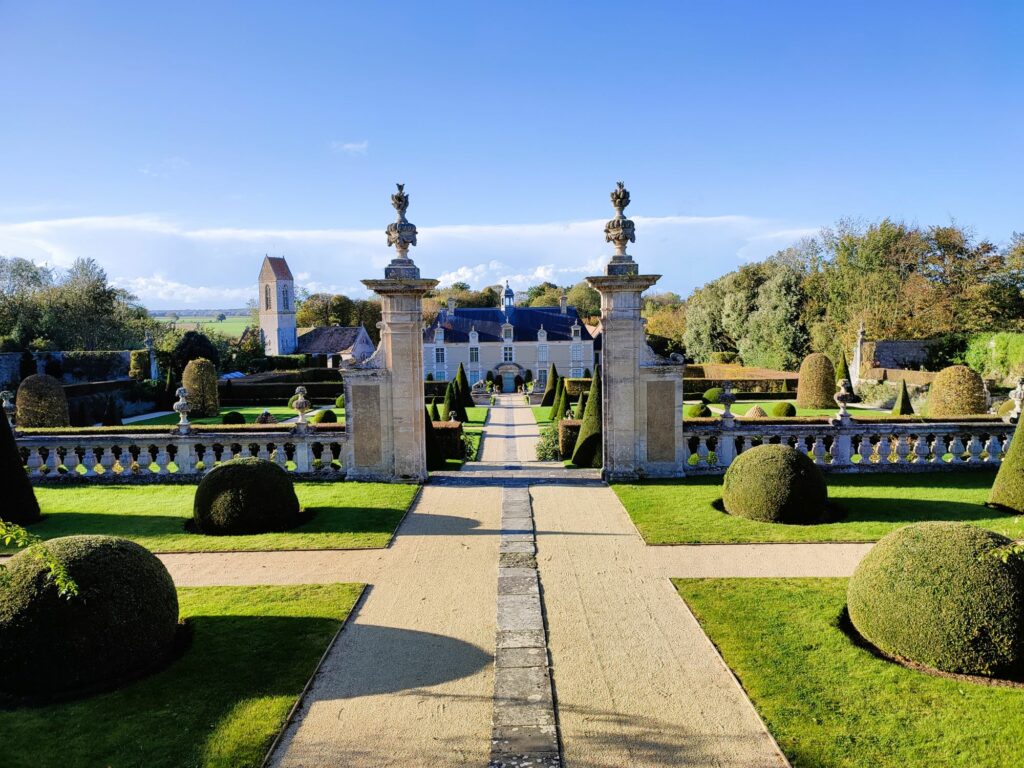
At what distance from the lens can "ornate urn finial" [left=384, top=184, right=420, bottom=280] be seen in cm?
1368

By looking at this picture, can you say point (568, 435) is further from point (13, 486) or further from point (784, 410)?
point (784, 410)

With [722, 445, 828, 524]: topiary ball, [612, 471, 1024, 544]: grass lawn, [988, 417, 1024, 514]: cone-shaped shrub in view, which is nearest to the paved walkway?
[612, 471, 1024, 544]: grass lawn

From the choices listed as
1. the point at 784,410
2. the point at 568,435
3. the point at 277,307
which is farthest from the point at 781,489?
the point at 277,307

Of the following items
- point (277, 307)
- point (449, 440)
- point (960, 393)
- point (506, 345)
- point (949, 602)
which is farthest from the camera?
point (277, 307)

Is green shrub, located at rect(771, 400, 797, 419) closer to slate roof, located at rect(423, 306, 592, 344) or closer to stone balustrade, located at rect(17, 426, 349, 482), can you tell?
stone balustrade, located at rect(17, 426, 349, 482)

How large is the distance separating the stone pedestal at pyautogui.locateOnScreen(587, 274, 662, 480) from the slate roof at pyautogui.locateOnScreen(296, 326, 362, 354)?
50179 millimetres

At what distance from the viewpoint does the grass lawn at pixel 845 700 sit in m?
4.99

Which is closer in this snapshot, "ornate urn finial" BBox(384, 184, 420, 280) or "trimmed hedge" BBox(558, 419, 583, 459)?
"ornate urn finial" BBox(384, 184, 420, 280)

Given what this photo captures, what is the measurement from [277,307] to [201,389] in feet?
137

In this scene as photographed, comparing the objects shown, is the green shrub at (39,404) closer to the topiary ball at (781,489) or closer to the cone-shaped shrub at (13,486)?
the cone-shaped shrub at (13,486)

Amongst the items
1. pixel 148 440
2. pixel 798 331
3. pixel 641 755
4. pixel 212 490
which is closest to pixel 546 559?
pixel 641 755

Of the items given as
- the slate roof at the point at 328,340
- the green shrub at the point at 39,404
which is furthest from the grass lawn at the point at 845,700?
the slate roof at the point at 328,340

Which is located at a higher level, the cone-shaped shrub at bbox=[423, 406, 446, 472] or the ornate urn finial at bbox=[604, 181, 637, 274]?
the ornate urn finial at bbox=[604, 181, 637, 274]

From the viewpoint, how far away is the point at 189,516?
465 inches
